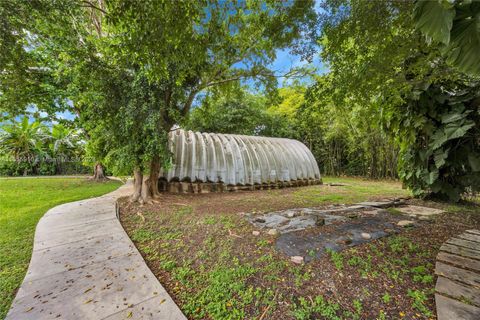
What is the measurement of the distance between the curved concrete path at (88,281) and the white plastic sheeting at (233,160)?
10.9ft

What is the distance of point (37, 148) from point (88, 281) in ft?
40.9

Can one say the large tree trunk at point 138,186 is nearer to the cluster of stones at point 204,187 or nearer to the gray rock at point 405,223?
the cluster of stones at point 204,187

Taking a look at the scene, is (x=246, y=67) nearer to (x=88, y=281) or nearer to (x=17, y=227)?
(x=88, y=281)

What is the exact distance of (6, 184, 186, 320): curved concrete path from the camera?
5.47 ft

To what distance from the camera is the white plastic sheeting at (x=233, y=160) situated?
6555mm

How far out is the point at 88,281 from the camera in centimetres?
207

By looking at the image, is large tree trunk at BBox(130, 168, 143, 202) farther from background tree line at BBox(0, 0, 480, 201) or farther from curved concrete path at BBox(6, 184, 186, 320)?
curved concrete path at BBox(6, 184, 186, 320)

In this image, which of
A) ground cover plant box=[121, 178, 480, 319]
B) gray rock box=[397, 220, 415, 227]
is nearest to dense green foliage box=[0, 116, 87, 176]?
ground cover plant box=[121, 178, 480, 319]

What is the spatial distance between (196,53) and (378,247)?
13.0 ft

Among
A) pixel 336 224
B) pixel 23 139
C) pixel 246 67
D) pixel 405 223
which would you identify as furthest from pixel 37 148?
pixel 405 223

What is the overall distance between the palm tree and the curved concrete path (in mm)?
9815

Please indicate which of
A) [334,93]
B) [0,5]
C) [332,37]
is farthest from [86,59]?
[334,93]

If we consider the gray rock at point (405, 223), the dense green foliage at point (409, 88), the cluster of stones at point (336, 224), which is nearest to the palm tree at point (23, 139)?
the cluster of stones at point (336, 224)

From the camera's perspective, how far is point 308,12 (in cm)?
291
